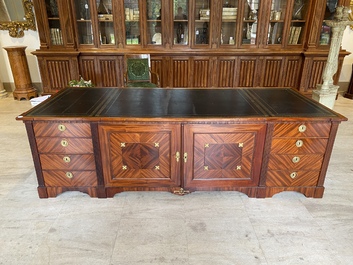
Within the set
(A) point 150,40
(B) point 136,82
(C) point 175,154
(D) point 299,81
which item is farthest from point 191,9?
(C) point 175,154

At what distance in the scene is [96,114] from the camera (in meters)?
1.96

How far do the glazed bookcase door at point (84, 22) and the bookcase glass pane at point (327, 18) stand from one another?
3596 millimetres

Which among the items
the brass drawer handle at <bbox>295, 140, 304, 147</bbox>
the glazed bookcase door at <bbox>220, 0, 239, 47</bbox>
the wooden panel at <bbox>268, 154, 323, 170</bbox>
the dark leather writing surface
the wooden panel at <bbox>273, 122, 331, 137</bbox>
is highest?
the glazed bookcase door at <bbox>220, 0, 239, 47</bbox>

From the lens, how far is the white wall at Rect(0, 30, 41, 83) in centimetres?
466

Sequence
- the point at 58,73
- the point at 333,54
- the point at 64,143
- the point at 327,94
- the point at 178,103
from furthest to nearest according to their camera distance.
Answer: the point at 58,73, the point at 327,94, the point at 333,54, the point at 178,103, the point at 64,143

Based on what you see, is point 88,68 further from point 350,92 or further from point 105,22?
point 350,92

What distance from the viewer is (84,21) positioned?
428 centimetres

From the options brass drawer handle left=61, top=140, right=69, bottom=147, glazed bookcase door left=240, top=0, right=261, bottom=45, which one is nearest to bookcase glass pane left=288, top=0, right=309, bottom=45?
glazed bookcase door left=240, top=0, right=261, bottom=45

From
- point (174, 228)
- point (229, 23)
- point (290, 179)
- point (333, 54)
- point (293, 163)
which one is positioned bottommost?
point (174, 228)

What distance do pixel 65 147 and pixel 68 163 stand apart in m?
0.13

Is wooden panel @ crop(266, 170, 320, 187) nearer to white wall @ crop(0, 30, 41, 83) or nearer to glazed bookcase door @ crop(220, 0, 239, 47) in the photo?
glazed bookcase door @ crop(220, 0, 239, 47)

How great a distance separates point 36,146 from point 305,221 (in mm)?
1979

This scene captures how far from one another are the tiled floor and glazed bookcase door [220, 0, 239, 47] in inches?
110

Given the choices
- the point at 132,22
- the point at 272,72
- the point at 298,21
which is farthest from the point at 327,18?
the point at 132,22
